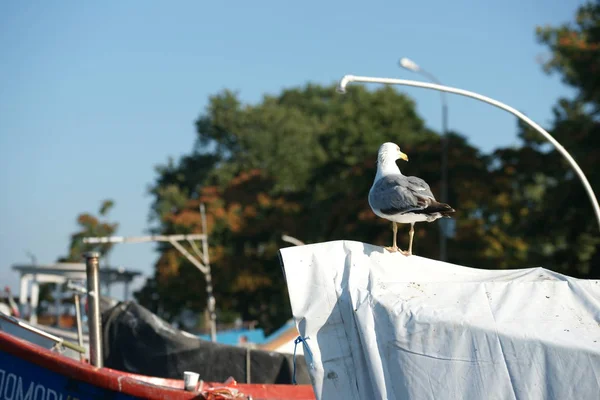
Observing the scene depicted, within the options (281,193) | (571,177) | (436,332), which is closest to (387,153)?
(436,332)

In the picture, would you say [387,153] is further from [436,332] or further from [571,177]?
[571,177]

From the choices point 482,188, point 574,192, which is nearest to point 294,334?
point 574,192

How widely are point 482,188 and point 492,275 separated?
90.1ft

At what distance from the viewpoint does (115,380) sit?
664 centimetres

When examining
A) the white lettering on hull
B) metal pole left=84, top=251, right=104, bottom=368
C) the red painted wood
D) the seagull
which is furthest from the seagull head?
the white lettering on hull

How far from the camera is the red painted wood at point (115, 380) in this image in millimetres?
6430

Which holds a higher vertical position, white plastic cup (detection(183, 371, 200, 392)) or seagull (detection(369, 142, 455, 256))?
seagull (detection(369, 142, 455, 256))

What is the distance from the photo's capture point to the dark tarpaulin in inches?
367

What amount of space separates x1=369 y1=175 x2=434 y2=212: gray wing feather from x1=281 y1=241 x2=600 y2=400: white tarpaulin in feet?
2.92

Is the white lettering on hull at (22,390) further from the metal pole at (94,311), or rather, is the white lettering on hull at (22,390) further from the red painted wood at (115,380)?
the metal pole at (94,311)

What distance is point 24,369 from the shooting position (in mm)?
7445

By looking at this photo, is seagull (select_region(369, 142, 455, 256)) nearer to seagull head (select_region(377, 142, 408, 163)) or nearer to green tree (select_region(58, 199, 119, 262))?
seagull head (select_region(377, 142, 408, 163))

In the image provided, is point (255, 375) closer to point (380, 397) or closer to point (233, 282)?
point (380, 397)

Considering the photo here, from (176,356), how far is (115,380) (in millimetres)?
2703
